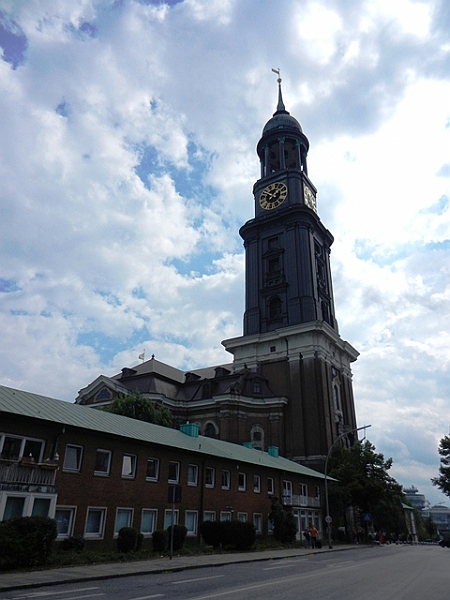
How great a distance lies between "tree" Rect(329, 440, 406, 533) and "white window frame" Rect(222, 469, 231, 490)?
16.3 metres

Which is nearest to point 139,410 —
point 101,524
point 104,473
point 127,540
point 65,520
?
point 104,473

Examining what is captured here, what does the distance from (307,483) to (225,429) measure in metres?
15.9

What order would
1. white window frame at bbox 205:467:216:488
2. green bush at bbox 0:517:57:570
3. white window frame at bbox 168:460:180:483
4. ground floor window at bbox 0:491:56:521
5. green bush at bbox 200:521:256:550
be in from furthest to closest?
1. white window frame at bbox 205:467:216:488
2. white window frame at bbox 168:460:180:483
3. green bush at bbox 200:521:256:550
4. ground floor window at bbox 0:491:56:521
5. green bush at bbox 0:517:57:570

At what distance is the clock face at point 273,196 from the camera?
242 ft

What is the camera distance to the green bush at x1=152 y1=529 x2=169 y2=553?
2388 cm

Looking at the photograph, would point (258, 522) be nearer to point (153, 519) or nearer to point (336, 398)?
point (153, 519)

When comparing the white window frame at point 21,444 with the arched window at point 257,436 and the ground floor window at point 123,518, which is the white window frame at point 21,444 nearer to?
the ground floor window at point 123,518

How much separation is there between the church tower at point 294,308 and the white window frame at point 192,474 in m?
27.0

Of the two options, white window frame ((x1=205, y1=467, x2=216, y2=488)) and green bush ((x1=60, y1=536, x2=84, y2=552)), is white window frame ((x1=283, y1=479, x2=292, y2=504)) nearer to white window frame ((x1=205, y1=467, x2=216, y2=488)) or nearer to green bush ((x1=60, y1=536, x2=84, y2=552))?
white window frame ((x1=205, y1=467, x2=216, y2=488))

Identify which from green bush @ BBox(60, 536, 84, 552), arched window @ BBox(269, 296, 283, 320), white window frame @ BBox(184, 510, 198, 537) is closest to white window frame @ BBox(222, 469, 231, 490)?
white window frame @ BBox(184, 510, 198, 537)

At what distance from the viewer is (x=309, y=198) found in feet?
248

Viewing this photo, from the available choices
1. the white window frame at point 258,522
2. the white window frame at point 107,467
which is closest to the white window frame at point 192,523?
the white window frame at point 107,467

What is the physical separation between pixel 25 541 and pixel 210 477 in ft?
50.5

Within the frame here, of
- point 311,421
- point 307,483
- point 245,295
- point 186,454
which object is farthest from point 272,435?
point 186,454
